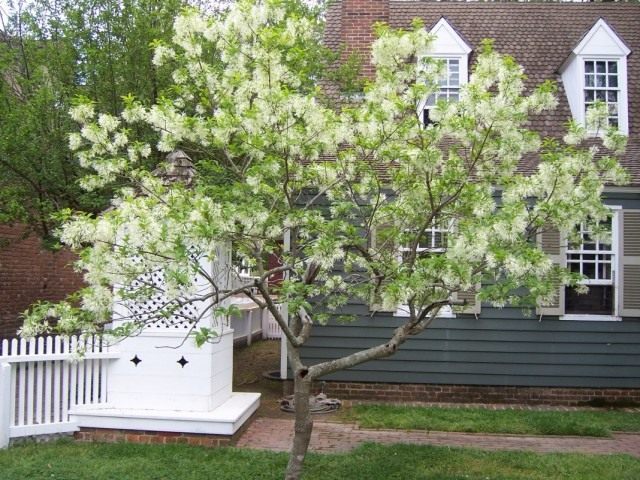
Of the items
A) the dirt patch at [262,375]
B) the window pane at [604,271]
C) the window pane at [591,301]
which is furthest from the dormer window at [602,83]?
the dirt patch at [262,375]

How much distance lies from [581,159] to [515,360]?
5.30 m

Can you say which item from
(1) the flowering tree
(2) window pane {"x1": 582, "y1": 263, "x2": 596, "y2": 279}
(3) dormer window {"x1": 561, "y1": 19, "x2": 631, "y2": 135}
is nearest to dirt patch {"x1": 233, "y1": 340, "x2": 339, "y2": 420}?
(1) the flowering tree

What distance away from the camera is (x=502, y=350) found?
995 cm

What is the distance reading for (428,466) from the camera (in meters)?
6.53

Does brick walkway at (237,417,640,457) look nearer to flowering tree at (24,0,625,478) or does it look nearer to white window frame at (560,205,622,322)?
flowering tree at (24,0,625,478)

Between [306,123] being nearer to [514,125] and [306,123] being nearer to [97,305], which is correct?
[514,125]

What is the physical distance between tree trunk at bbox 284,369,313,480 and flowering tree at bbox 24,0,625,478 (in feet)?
0.04

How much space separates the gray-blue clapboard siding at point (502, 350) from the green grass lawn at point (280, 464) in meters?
2.89

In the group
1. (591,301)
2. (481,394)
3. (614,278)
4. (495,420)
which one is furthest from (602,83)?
(495,420)

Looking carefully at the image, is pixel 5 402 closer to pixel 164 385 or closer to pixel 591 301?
pixel 164 385

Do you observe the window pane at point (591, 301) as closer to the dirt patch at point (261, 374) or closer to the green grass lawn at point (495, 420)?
the green grass lawn at point (495, 420)

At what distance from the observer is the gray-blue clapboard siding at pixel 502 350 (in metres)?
9.91

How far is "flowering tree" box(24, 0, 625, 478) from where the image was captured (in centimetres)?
490

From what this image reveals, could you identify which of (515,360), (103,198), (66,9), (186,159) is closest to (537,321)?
(515,360)
